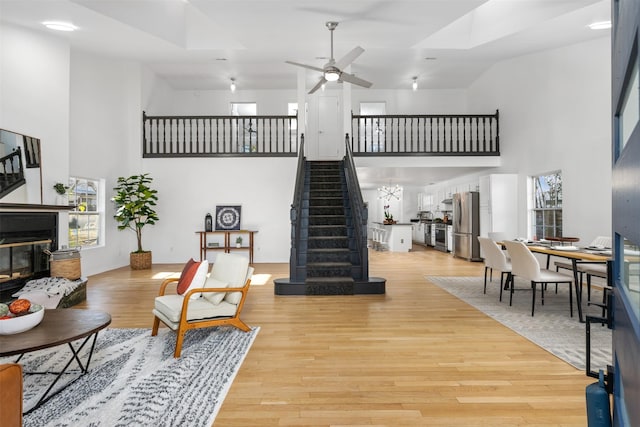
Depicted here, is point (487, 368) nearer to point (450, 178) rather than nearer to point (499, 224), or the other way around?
point (499, 224)

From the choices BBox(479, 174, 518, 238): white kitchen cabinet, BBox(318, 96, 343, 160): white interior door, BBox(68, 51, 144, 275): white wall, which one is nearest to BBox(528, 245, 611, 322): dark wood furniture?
BBox(479, 174, 518, 238): white kitchen cabinet

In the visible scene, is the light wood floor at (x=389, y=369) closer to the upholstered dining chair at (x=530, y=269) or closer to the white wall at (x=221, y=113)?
the upholstered dining chair at (x=530, y=269)

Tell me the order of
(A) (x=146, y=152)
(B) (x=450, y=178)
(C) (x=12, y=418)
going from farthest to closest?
1. (B) (x=450, y=178)
2. (A) (x=146, y=152)
3. (C) (x=12, y=418)

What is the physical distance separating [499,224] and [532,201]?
0.81m

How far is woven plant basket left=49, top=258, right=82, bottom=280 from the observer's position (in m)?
5.38

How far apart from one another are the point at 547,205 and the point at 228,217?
6.83 meters

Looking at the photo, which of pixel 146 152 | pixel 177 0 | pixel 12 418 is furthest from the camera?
pixel 146 152

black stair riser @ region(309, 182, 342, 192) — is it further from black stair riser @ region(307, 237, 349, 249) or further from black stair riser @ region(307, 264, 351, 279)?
black stair riser @ region(307, 264, 351, 279)

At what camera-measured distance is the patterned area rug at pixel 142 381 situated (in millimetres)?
2209

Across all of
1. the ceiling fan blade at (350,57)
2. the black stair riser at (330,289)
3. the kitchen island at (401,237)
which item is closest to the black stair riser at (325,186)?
the ceiling fan blade at (350,57)

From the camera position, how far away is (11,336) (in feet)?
7.97

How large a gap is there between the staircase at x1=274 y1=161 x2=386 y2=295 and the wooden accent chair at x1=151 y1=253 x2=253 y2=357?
1.87 metres

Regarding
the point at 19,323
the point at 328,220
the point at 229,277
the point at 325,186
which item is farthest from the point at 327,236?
the point at 19,323

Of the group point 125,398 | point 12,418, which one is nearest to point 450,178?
point 125,398
